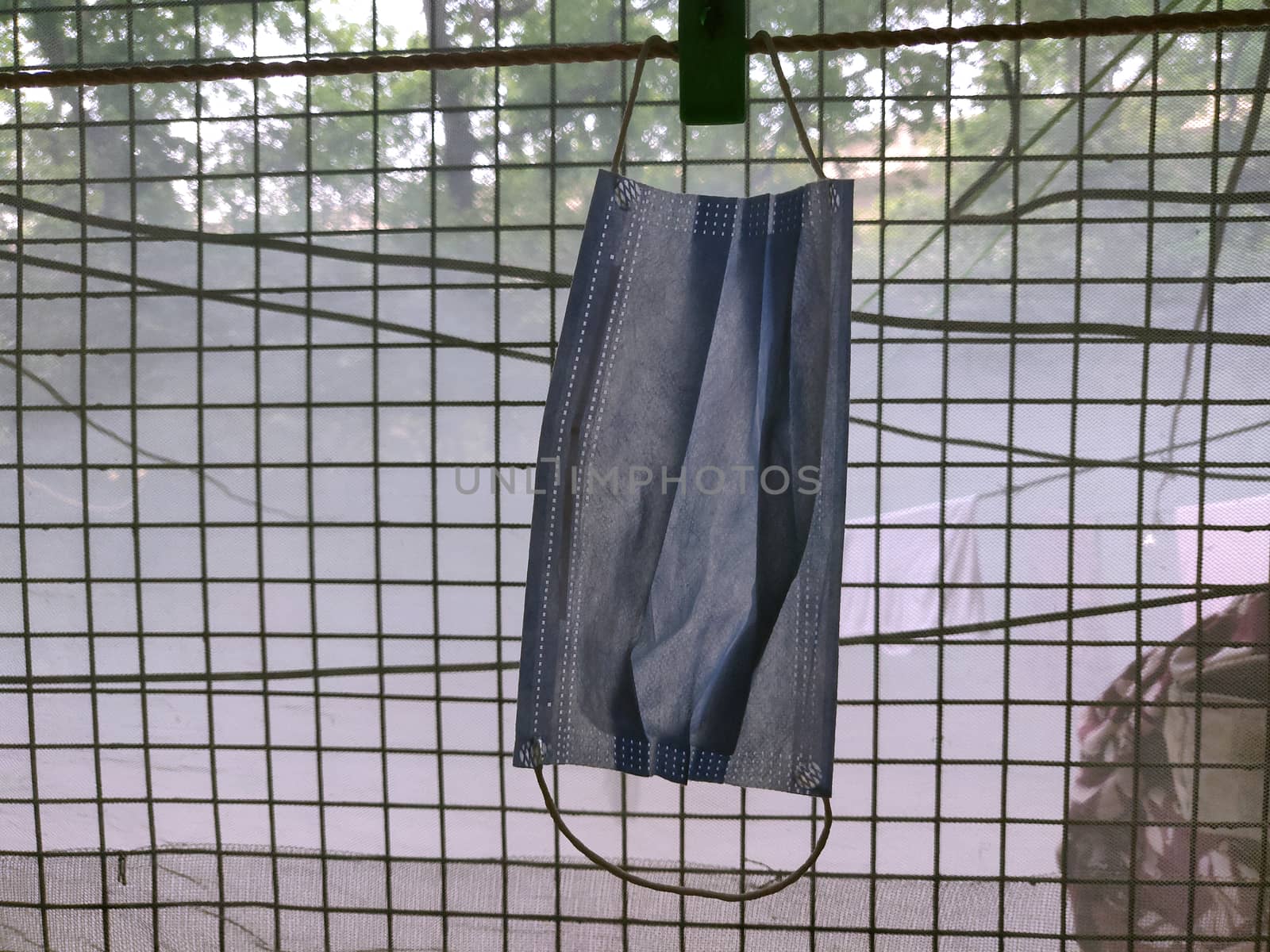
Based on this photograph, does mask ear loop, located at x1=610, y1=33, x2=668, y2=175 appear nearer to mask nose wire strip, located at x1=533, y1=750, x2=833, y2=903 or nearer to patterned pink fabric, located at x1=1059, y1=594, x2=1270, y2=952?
mask nose wire strip, located at x1=533, y1=750, x2=833, y2=903

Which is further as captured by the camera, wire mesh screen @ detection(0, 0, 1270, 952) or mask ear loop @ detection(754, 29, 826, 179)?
wire mesh screen @ detection(0, 0, 1270, 952)

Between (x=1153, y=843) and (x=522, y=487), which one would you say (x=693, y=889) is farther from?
(x=1153, y=843)

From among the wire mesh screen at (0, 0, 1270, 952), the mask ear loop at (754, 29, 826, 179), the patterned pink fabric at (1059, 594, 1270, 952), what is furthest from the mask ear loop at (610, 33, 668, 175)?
the patterned pink fabric at (1059, 594, 1270, 952)

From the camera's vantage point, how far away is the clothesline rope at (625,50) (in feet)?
3.51

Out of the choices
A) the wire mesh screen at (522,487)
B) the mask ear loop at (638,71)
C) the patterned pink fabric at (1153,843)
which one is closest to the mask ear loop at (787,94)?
the mask ear loop at (638,71)

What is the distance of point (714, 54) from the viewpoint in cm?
112

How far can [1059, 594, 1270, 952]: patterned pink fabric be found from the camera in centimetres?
171

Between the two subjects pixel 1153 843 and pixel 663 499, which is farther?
pixel 1153 843

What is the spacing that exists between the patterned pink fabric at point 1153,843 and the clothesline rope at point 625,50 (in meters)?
1.07

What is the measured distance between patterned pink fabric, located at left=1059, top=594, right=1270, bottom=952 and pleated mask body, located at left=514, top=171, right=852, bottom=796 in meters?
0.88

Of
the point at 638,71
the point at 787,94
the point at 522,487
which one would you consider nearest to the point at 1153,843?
the point at 522,487

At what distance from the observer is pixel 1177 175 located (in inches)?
66.4

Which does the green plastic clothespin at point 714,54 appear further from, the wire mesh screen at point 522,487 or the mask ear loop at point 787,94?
the wire mesh screen at point 522,487

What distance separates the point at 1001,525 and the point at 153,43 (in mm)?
1824
